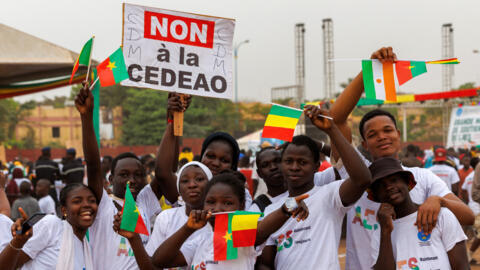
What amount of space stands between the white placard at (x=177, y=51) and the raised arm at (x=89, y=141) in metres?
0.97

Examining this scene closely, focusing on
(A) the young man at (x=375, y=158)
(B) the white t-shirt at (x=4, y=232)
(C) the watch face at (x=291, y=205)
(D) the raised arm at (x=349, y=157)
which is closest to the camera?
(C) the watch face at (x=291, y=205)

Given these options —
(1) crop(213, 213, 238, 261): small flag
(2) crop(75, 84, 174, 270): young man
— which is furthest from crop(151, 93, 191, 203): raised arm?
(1) crop(213, 213, 238, 261): small flag

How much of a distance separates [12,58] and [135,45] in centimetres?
635

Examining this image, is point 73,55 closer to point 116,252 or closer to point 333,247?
point 116,252

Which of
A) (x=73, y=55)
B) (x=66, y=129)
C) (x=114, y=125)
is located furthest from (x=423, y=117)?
(x=73, y=55)

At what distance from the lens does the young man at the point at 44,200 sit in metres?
9.27

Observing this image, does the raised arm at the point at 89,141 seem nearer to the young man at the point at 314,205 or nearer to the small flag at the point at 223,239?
the small flag at the point at 223,239

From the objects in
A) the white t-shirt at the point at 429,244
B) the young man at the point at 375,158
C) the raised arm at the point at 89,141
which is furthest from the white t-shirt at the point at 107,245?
the white t-shirt at the point at 429,244

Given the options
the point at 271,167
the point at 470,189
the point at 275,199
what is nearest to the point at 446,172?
the point at 470,189

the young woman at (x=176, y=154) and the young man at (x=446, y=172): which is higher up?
the young woman at (x=176, y=154)

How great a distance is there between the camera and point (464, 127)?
20.2 meters

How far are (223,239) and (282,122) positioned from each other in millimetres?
1027

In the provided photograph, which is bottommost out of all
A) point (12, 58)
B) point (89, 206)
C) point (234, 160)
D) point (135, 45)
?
point (89, 206)

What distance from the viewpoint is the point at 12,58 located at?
1018cm
